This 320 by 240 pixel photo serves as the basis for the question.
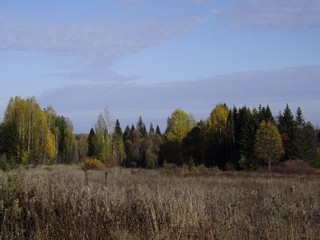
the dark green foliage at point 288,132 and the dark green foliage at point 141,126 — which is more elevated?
the dark green foliage at point 141,126

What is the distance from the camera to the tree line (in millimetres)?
55594

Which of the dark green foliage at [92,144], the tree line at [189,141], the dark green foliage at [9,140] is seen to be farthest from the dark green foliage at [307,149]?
the dark green foliage at [92,144]

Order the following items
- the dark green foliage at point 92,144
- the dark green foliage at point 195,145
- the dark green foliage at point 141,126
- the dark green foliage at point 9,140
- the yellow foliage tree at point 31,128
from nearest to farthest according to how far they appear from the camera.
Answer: the dark green foliage at point 9,140
the yellow foliage tree at point 31,128
the dark green foliage at point 195,145
the dark green foliage at point 92,144
the dark green foliage at point 141,126

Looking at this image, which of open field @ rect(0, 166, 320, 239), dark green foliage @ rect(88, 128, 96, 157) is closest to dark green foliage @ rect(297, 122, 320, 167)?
dark green foliage @ rect(88, 128, 96, 157)

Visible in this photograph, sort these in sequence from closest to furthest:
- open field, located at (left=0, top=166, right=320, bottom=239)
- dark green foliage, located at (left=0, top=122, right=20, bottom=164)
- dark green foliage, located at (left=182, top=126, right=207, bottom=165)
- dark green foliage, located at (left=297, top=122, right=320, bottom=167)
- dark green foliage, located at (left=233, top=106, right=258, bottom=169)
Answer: open field, located at (left=0, top=166, right=320, bottom=239) < dark green foliage, located at (left=297, top=122, right=320, bottom=167) < dark green foliage, located at (left=233, top=106, right=258, bottom=169) < dark green foliage, located at (left=0, top=122, right=20, bottom=164) < dark green foliage, located at (left=182, top=126, right=207, bottom=165)

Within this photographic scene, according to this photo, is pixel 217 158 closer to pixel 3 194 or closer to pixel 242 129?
pixel 242 129

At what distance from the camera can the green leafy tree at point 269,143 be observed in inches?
2078

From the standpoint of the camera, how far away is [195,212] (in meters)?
7.48

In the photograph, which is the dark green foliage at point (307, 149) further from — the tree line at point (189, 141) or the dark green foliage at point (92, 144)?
the dark green foliage at point (92, 144)

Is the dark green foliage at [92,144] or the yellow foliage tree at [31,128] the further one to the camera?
the dark green foliage at [92,144]

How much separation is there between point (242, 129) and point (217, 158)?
897cm

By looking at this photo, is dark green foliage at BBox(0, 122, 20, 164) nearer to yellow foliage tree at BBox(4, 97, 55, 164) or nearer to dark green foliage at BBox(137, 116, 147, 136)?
yellow foliage tree at BBox(4, 97, 55, 164)

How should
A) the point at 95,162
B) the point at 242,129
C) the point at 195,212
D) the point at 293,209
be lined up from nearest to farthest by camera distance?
the point at 195,212 → the point at 293,209 → the point at 95,162 → the point at 242,129

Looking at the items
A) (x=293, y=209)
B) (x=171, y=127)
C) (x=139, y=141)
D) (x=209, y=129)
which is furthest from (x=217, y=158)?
(x=293, y=209)
